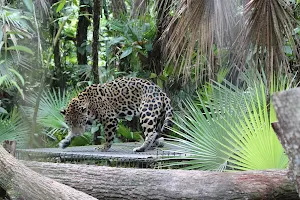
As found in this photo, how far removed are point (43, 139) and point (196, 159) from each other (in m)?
4.19

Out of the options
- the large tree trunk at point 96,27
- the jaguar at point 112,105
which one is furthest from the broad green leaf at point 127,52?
the jaguar at point 112,105

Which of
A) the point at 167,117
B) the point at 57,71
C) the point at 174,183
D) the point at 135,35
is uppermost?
the point at 135,35

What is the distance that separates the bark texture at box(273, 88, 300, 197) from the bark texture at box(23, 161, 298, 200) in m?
1.33

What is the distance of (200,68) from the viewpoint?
22.1ft

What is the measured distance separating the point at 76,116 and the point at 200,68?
1.70 metres

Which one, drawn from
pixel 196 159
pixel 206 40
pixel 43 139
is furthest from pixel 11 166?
pixel 43 139

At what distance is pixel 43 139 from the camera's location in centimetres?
840

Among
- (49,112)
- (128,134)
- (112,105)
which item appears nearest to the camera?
(112,105)

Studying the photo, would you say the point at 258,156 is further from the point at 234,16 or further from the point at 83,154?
the point at 83,154

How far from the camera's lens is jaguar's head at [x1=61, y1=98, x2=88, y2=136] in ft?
23.6

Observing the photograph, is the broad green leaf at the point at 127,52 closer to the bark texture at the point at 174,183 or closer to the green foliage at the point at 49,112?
the green foliage at the point at 49,112

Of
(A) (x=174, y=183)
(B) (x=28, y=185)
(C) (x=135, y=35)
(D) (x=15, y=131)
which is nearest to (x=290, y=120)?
(A) (x=174, y=183)

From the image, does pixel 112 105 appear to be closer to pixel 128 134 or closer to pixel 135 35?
pixel 128 134

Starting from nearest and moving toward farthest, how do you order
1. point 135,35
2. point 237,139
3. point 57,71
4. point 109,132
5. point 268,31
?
1. point 237,139
2. point 268,31
3. point 109,132
4. point 135,35
5. point 57,71
